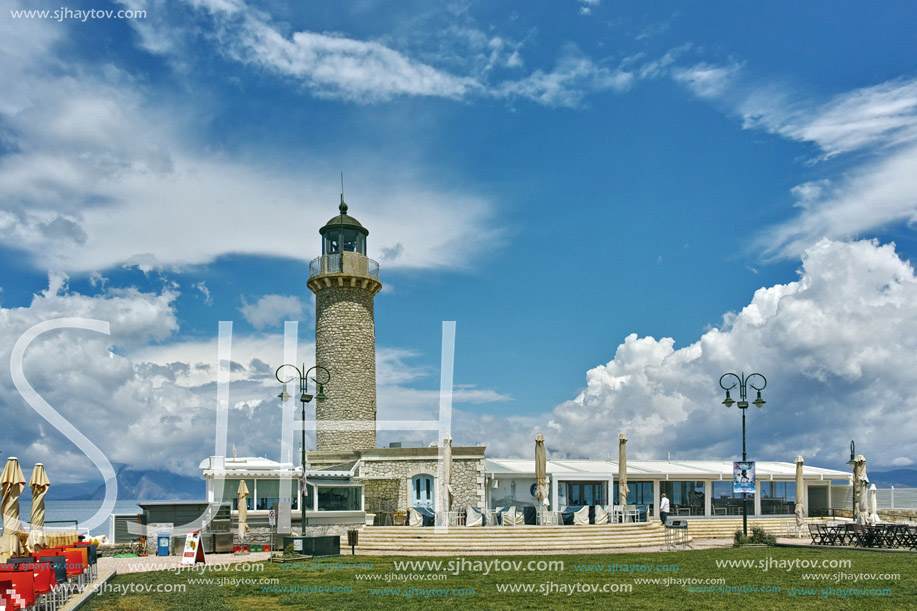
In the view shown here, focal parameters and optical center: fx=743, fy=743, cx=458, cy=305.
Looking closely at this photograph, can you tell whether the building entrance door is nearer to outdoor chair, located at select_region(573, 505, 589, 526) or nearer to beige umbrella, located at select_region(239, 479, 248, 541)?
outdoor chair, located at select_region(573, 505, 589, 526)

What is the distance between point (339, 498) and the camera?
1139 inches

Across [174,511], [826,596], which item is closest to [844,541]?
[826,596]

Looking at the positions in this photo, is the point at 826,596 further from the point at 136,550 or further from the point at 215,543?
the point at 136,550

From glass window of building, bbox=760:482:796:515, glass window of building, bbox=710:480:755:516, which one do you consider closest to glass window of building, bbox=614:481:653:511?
glass window of building, bbox=710:480:755:516

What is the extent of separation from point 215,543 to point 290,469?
7.44m

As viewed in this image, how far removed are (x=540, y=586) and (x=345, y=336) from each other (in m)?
23.3

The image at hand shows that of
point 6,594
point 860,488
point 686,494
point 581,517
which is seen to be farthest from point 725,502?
point 6,594

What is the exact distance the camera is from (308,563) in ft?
62.7

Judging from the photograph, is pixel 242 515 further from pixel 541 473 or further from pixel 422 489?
pixel 541 473

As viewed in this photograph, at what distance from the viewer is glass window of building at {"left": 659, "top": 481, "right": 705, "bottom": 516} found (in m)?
34.2

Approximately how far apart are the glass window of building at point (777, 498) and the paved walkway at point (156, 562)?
80.4ft

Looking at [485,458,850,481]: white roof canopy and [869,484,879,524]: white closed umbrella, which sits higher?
[485,458,850,481]: white roof canopy

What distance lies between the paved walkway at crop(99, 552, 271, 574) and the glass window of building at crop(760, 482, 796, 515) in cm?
2452

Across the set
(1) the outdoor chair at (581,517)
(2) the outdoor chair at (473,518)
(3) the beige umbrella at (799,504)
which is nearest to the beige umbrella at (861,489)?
(3) the beige umbrella at (799,504)
